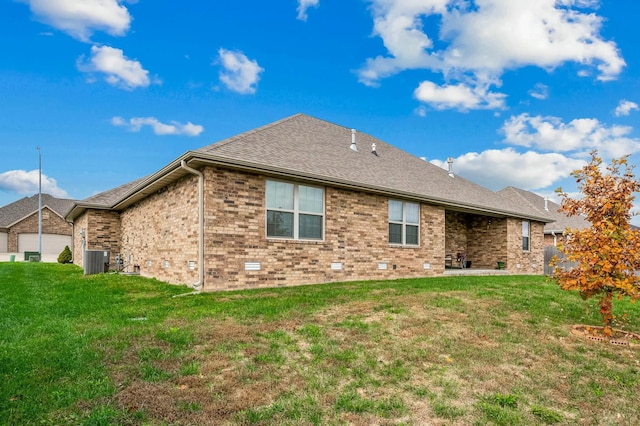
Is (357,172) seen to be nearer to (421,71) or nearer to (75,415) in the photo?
(421,71)

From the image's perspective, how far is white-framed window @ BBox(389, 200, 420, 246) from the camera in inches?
523

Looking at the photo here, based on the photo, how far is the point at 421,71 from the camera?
18.2 m

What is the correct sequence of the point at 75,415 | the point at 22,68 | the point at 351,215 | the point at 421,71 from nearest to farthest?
1. the point at 75,415
2. the point at 351,215
3. the point at 22,68
4. the point at 421,71

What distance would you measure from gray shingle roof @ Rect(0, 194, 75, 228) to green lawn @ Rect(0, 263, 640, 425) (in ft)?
132

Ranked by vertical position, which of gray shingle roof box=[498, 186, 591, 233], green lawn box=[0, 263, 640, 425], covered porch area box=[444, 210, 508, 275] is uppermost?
gray shingle roof box=[498, 186, 591, 233]

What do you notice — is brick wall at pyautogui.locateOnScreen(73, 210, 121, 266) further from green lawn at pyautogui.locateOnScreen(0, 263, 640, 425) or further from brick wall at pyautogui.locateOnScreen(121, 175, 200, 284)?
green lawn at pyautogui.locateOnScreen(0, 263, 640, 425)

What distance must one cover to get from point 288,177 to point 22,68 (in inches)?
499

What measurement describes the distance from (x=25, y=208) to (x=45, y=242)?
5.84 m

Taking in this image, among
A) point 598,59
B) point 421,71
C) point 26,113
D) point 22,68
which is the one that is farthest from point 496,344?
point 26,113

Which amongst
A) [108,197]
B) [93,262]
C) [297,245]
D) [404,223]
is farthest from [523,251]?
[108,197]

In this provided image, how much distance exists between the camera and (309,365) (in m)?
4.18

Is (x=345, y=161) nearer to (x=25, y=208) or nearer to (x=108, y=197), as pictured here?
(x=108, y=197)

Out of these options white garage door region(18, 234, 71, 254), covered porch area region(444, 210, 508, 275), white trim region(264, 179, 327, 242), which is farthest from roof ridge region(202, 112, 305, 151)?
white garage door region(18, 234, 71, 254)

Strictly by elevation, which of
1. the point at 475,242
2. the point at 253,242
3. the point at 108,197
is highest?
the point at 108,197
